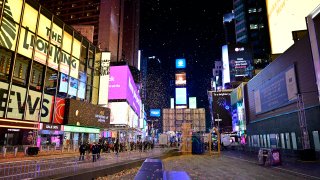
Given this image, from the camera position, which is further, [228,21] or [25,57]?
[228,21]

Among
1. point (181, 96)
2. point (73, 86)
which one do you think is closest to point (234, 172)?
point (73, 86)

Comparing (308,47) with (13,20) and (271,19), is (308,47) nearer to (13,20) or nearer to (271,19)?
(271,19)

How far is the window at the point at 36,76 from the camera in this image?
2974 cm

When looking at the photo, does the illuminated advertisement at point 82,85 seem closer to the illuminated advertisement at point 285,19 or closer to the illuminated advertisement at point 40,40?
the illuminated advertisement at point 40,40

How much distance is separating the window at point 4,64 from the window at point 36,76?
3.34 m

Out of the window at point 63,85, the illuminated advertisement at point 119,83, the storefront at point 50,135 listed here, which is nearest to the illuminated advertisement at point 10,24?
the window at point 63,85

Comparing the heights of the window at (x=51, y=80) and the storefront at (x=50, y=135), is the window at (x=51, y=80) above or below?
above

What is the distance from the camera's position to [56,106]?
31.3m

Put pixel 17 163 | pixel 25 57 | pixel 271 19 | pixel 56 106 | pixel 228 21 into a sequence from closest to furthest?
pixel 17 163 → pixel 25 57 → pixel 56 106 → pixel 271 19 → pixel 228 21

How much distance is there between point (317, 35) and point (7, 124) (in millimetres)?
29898

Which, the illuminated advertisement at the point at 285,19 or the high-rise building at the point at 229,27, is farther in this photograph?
the high-rise building at the point at 229,27

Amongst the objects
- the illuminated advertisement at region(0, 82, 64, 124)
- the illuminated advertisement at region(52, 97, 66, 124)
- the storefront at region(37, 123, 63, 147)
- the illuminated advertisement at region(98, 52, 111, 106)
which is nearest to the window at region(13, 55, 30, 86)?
the illuminated advertisement at region(0, 82, 64, 124)

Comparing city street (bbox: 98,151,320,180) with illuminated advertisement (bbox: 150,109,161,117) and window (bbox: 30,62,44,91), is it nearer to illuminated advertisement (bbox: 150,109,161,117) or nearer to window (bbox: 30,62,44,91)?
window (bbox: 30,62,44,91)

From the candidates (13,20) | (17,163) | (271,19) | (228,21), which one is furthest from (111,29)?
(228,21)
